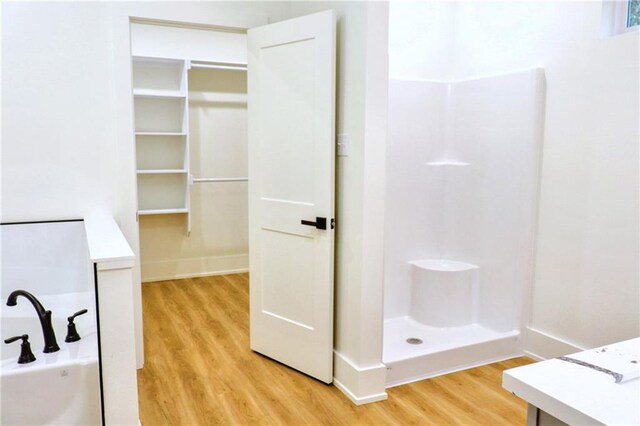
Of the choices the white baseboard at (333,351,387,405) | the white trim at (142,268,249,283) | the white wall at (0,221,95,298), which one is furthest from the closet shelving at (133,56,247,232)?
the white baseboard at (333,351,387,405)

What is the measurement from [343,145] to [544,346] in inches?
69.7

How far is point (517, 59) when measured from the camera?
10.2 feet

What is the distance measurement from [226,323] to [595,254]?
A: 2.53 meters

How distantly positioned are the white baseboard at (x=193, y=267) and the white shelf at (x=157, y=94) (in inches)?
63.2

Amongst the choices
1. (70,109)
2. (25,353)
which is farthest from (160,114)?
(25,353)

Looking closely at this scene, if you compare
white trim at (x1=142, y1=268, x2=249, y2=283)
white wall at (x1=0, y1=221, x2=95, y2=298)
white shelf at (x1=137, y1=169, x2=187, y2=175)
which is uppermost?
white shelf at (x1=137, y1=169, x2=187, y2=175)

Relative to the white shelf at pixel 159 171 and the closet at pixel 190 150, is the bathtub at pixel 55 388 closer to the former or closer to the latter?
the white shelf at pixel 159 171

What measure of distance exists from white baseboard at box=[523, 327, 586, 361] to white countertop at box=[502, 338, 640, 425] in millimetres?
1977

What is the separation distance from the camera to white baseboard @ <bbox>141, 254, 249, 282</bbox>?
4.88m

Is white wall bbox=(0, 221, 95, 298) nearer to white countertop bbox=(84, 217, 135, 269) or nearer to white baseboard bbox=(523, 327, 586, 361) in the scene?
white countertop bbox=(84, 217, 135, 269)

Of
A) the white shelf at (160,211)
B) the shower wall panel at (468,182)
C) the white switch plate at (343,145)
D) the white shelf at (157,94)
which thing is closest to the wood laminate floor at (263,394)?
the shower wall panel at (468,182)

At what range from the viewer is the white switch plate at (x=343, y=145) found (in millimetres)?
2584

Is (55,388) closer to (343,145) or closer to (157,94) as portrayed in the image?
(343,145)

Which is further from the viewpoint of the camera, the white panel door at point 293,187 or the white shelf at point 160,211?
the white shelf at point 160,211
